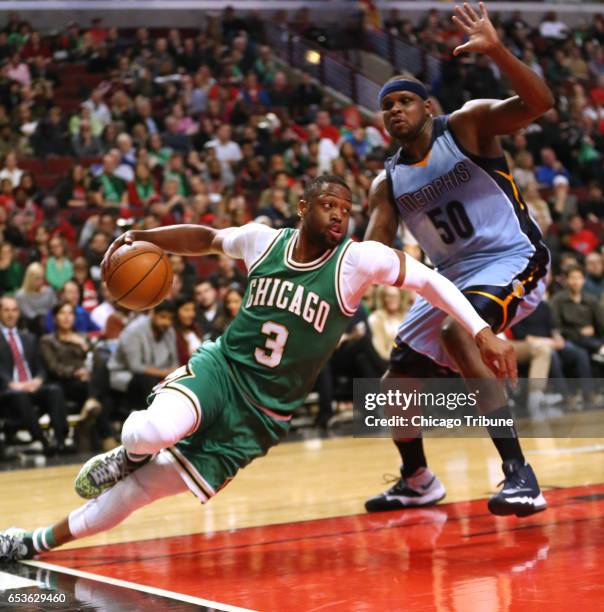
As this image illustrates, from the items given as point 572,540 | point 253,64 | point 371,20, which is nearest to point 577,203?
point 253,64

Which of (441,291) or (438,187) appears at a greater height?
(438,187)

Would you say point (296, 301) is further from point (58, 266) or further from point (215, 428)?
point (58, 266)

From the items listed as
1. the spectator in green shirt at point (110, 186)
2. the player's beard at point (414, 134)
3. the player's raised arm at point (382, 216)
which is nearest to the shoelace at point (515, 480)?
the player's raised arm at point (382, 216)

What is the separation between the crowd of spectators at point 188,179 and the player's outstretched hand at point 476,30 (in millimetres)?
4695

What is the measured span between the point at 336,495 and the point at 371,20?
15.2 m

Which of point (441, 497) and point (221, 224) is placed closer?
point (441, 497)

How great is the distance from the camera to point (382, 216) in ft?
18.0

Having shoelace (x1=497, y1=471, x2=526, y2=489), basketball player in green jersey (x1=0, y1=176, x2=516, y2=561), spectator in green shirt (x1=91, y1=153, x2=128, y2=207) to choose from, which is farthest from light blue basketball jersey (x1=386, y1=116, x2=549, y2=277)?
spectator in green shirt (x1=91, y1=153, x2=128, y2=207)

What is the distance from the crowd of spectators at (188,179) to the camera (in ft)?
29.8

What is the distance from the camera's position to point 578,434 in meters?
8.90

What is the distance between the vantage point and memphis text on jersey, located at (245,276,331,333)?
4.47 meters

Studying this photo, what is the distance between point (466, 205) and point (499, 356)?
3.97ft

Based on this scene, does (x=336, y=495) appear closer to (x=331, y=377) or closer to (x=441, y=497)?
(x=441, y=497)

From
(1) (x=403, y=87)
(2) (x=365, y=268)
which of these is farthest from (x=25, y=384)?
(2) (x=365, y=268)
